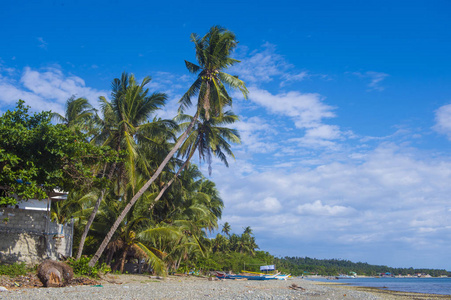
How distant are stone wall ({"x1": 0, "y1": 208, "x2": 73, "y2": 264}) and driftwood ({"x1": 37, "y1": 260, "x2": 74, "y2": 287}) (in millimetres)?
2323

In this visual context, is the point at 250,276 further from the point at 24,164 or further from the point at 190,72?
the point at 24,164

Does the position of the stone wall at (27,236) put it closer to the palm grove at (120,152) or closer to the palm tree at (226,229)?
the palm grove at (120,152)

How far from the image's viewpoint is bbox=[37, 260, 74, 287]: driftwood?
12.0m

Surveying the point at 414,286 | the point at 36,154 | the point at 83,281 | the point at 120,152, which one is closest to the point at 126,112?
the point at 120,152

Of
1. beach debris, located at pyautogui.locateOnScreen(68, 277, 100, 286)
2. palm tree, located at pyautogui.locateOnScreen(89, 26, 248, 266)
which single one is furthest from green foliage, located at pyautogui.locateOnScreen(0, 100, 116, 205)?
palm tree, located at pyautogui.locateOnScreen(89, 26, 248, 266)

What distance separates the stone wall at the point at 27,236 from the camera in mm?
13758

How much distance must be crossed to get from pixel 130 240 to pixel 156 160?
5982 millimetres

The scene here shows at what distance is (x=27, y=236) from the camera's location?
14.5 meters

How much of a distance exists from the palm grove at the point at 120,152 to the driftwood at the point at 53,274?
9.14 feet

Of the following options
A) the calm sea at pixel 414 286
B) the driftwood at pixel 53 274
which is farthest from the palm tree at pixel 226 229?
the driftwood at pixel 53 274

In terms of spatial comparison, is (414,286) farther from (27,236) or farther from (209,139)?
(27,236)

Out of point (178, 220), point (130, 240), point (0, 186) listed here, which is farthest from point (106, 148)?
point (178, 220)

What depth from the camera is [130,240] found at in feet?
66.7

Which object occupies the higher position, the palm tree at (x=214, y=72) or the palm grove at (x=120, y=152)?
the palm tree at (x=214, y=72)
